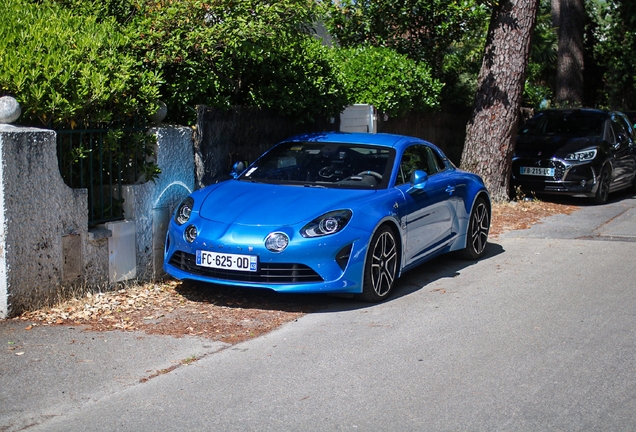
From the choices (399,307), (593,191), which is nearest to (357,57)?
(593,191)

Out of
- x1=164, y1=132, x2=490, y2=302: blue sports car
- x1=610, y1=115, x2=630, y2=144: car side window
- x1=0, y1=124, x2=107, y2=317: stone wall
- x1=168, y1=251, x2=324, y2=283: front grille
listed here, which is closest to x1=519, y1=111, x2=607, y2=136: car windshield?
x1=610, y1=115, x2=630, y2=144: car side window

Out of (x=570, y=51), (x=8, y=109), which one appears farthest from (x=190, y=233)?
(x=570, y=51)

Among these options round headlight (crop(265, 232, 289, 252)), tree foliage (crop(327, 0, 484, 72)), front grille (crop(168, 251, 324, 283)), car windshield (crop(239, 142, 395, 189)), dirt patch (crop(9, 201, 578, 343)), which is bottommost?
dirt patch (crop(9, 201, 578, 343))

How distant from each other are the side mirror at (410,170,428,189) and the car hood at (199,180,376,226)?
57 cm

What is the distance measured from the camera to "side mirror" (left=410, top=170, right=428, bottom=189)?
326 inches

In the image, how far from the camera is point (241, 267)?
7.12 m

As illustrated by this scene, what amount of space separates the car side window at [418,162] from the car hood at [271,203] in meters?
0.67

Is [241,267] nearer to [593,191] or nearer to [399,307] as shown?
[399,307]

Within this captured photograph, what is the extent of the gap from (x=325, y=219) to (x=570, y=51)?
19.1 metres

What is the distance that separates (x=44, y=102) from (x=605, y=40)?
27.0 metres

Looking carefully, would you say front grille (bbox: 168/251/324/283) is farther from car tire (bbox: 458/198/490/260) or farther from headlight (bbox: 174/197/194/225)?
car tire (bbox: 458/198/490/260)

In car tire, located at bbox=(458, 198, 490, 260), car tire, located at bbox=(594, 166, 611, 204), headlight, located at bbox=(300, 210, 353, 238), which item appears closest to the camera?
headlight, located at bbox=(300, 210, 353, 238)

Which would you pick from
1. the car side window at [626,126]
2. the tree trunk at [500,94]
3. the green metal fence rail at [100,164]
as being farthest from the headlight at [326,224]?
the car side window at [626,126]

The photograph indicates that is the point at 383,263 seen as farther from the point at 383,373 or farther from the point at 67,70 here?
the point at 67,70
